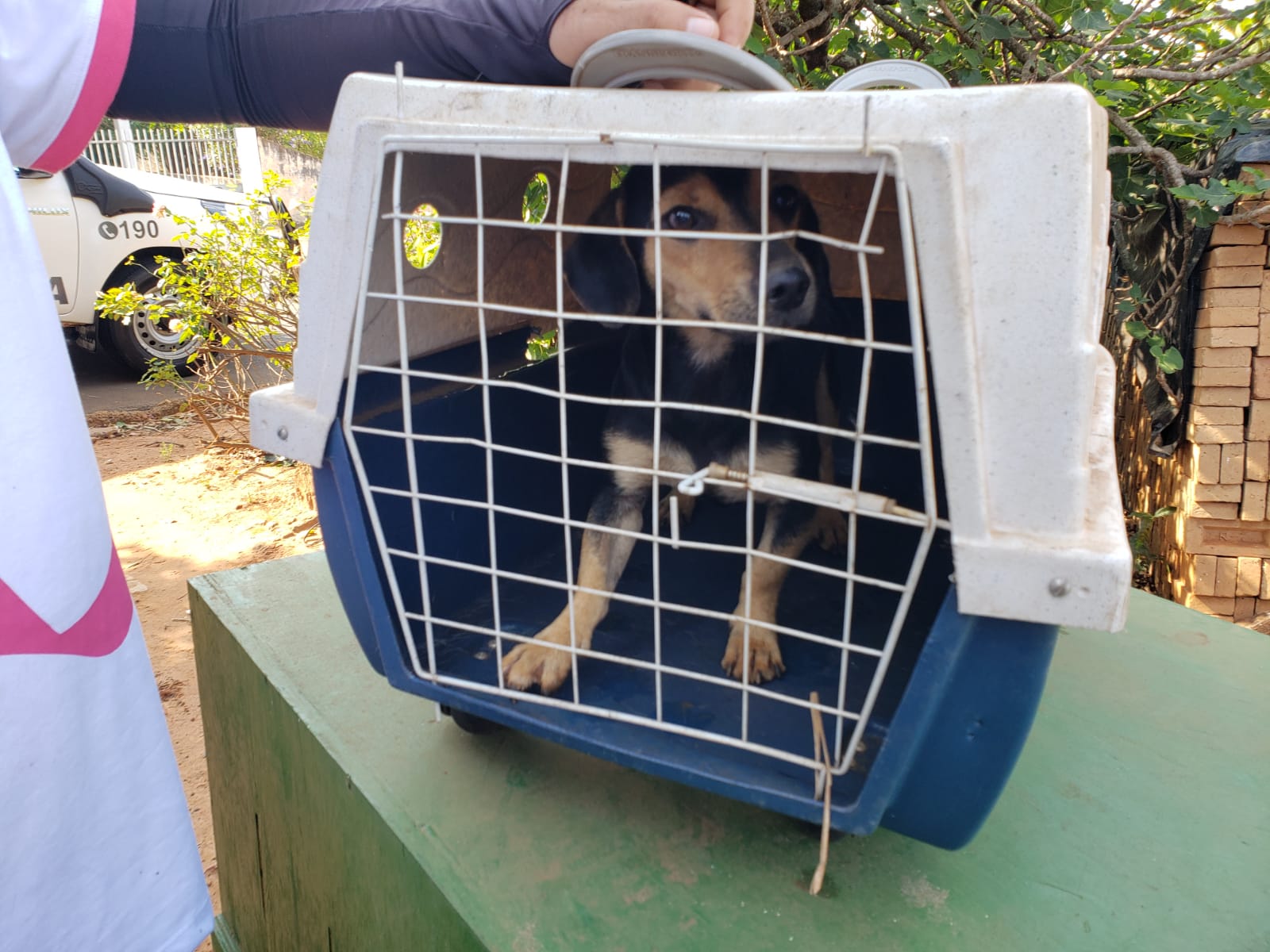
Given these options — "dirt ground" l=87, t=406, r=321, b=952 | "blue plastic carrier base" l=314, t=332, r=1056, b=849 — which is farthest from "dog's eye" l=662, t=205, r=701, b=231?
"dirt ground" l=87, t=406, r=321, b=952

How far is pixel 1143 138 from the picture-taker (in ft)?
9.43

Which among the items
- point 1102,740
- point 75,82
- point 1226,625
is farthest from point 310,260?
point 1226,625

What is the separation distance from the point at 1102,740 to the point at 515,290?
4.57ft

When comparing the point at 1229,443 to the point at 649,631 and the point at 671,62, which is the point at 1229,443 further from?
the point at 671,62

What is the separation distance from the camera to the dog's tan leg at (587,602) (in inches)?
52.6

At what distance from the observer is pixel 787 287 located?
1423 mm

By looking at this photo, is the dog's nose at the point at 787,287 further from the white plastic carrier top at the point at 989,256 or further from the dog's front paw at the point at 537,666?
the dog's front paw at the point at 537,666

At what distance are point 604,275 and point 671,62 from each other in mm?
593

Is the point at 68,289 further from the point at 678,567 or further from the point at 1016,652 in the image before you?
the point at 1016,652

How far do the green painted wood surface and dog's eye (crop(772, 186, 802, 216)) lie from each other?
98 centimetres

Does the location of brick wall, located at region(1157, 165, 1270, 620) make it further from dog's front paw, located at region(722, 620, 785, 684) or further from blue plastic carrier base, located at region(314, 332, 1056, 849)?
dog's front paw, located at region(722, 620, 785, 684)

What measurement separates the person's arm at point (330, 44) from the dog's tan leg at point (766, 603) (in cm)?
71

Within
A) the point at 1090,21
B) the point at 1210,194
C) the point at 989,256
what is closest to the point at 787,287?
the point at 989,256

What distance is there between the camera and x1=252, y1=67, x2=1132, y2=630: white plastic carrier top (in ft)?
2.53
